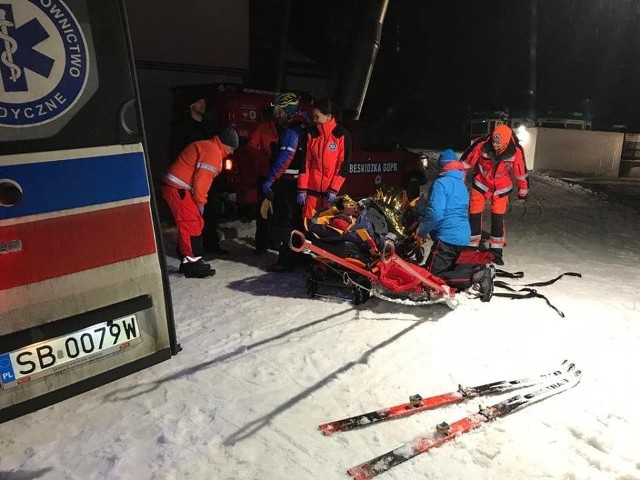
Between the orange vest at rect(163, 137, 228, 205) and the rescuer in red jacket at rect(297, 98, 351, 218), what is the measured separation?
100 cm

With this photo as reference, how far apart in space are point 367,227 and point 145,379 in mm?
2384

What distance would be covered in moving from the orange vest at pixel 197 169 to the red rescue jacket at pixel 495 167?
3095 mm

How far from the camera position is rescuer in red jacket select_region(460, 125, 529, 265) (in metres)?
6.20

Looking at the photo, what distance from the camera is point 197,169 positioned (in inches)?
201

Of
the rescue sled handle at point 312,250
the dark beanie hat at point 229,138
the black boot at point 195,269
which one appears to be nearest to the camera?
the rescue sled handle at point 312,250

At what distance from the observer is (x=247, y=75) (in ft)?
45.5

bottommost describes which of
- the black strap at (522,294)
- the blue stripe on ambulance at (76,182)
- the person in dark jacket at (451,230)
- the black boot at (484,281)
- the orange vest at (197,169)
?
the black strap at (522,294)

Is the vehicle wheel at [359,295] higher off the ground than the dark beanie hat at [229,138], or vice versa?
the dark beanie hat at [229,138]

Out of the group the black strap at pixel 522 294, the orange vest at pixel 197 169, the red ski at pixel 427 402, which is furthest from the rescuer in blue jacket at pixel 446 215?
the orange vest at pixel 197 169

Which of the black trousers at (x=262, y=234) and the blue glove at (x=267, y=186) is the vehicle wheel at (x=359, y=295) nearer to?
the blue glove at (x=267, y=186)

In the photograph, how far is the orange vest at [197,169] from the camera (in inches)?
200

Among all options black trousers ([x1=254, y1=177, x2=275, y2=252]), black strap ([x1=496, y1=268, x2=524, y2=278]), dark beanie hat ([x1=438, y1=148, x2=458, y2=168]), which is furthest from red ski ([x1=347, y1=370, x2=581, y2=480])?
black trousers ([x1=254, y1=177, x2=275, y2=252])

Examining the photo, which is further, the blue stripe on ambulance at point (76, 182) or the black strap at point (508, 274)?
the black strap at point (508, 274)

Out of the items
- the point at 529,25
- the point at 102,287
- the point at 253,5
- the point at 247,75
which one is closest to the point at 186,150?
the point at 102,287
